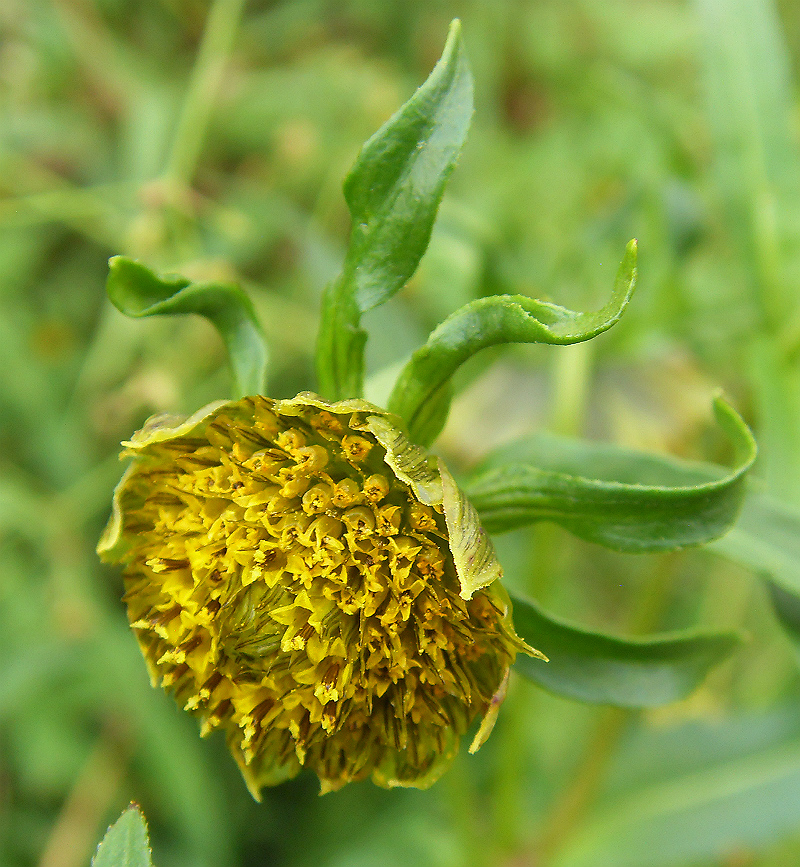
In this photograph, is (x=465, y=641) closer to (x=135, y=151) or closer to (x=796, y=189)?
(x=796, y=189)

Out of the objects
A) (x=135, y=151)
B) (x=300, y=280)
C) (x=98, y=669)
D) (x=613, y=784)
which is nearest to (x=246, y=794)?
Answer: (x=98, y=669)

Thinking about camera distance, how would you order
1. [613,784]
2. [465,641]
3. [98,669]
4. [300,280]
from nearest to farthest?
[465,641] → [613,784] → [98,669] → [300,280]

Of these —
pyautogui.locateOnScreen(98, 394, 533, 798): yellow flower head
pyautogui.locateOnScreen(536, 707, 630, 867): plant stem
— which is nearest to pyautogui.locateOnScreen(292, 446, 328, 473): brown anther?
pyautogui.locateOnScreen(98, 394, 533, 798): yellow flower head

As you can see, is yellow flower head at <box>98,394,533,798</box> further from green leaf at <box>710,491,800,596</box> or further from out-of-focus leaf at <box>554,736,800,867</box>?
out-of-focus leaf at <box>554,736,800,867</box>

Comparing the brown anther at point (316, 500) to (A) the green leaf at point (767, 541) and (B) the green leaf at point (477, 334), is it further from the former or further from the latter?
(A) the green leaf at point (767, 541)

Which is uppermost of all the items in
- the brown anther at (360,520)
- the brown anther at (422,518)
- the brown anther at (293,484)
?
the brown anther at (422,518)

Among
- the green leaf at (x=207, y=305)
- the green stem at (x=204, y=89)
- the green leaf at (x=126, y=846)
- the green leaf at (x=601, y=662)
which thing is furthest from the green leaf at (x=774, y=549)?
the green stem at (x=204, y=89)
